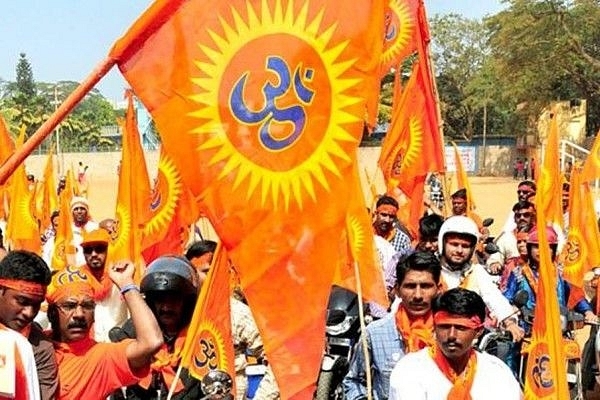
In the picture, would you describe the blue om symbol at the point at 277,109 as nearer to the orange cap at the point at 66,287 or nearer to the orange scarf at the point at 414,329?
the orange cap at the point at 66,287

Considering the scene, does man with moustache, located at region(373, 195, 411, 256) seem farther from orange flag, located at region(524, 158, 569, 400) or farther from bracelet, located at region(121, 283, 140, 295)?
bracelet, located at region(121, 283, 140, 295)

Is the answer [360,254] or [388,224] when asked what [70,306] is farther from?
[388,224]

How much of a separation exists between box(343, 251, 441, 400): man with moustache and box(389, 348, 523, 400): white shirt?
0.51 metres

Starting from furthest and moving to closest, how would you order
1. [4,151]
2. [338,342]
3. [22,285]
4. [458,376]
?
1. [4,151]
2. [338,342]
3. [458,376]
4. [22,285]

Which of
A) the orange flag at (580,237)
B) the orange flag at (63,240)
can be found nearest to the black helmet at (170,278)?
the orange flag at (580,237)

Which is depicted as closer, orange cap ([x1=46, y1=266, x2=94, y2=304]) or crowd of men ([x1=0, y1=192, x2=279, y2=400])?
crowd of men ([x1=0, y1=192, x2=279, y2=400])

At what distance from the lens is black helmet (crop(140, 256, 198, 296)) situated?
3.52m

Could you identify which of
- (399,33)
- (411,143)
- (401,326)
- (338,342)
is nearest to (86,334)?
(401,326)

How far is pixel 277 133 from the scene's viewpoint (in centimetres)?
347

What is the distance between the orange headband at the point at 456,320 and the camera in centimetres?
334

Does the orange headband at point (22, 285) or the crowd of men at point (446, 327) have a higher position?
the orange headband at point (22, 285)

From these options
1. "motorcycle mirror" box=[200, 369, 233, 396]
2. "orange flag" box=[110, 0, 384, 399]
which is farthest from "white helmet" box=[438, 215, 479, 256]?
"motorcycle mirror" box=[200, 369, 233, 396]

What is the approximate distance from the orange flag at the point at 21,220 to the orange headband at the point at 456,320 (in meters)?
6.08

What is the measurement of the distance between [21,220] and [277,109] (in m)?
5.99
